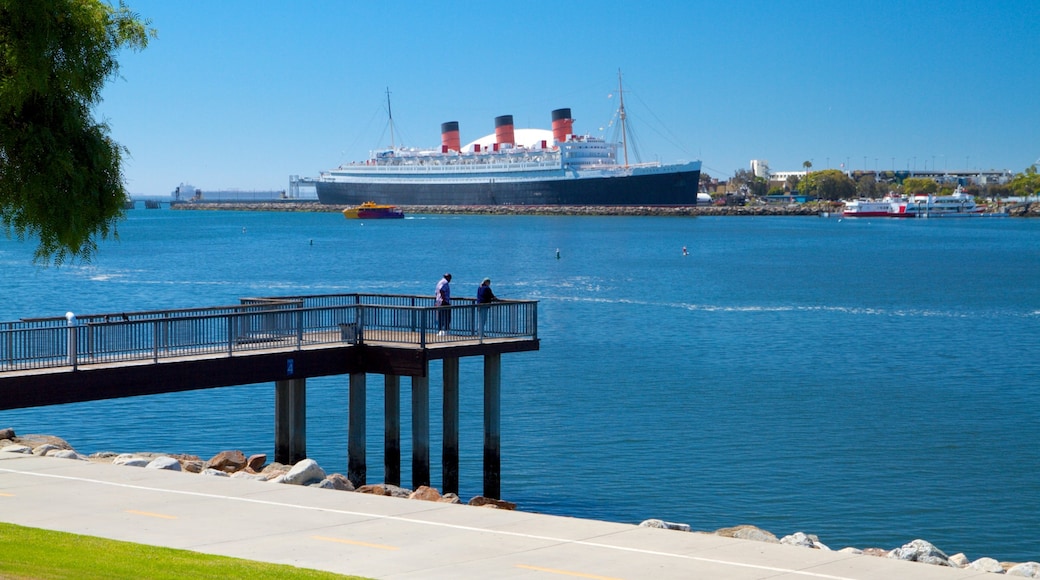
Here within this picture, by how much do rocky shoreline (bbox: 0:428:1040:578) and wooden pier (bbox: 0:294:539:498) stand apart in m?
1.23

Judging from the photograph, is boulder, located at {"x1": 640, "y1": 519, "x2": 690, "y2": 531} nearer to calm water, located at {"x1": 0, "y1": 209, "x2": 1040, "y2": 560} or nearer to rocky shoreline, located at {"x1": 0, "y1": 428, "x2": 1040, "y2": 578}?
rocky shoreline, located at {"x1": 0, "y1": 428, "x2": 1040, "y2": 578}

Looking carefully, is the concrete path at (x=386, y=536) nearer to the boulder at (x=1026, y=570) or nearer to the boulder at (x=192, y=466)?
the boulder at (x=1026, y=570)

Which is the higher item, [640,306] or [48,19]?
[48,19]

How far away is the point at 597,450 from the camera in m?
30.4

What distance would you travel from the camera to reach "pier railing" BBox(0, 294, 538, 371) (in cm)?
2131

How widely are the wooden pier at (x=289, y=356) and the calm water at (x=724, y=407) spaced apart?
2.32 m

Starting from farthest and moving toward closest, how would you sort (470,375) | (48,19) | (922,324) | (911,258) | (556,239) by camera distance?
1. (556,239)
2. (911,258)
3. (922,324)
4. (470,375)
5. (48,19)

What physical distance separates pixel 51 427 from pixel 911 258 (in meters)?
100

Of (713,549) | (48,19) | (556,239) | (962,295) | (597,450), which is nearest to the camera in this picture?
(713,549)

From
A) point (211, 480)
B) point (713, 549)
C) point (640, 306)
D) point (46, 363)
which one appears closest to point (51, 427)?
point (46, 363)

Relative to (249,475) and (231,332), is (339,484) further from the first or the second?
(231,332)

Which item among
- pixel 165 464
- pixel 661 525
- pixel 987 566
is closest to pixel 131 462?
pixel 165 464

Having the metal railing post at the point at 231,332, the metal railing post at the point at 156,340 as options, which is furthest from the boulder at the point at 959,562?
the metal railing post at the point at 156,340

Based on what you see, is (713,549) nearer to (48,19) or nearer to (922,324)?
(48,19)
